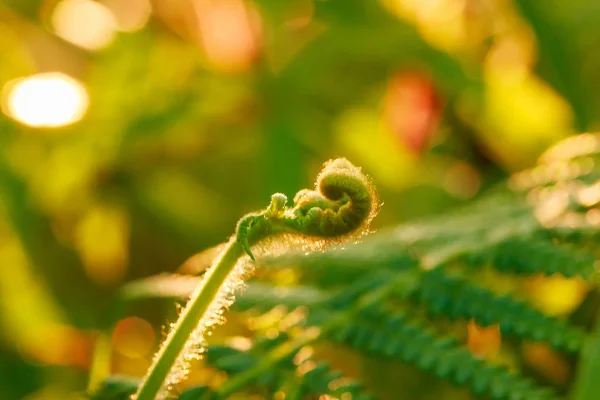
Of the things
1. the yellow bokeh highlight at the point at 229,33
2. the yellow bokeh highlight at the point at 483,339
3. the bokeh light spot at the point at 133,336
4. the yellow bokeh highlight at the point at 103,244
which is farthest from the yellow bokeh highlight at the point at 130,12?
the yellow bokeh highlight at the point at 483,339

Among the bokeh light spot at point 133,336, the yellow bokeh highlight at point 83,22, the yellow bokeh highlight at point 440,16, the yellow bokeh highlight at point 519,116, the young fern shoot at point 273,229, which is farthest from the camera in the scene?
the yellow bokeh highlight at point 83,22

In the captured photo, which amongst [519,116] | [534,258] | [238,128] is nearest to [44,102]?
[238,128]

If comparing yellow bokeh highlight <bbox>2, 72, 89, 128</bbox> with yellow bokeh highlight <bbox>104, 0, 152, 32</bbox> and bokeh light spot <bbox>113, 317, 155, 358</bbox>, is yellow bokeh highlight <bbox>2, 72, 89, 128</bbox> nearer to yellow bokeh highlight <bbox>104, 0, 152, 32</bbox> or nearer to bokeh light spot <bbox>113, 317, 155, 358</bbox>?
yellow bokeh highlight <bbox>104, 0, 152, 32</bbox>

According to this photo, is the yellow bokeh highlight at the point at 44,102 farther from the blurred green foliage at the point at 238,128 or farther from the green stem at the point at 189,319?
the green stem at the point at 189,319

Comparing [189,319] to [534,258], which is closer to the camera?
[189,319]

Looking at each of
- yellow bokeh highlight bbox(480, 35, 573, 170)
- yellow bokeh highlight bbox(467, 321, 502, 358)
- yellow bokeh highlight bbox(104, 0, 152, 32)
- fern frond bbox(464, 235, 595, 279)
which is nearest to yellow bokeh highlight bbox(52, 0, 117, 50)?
yellow bokeh highlight bbox(104, 0, 152, 32)

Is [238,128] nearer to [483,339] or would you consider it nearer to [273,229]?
[483,339]
